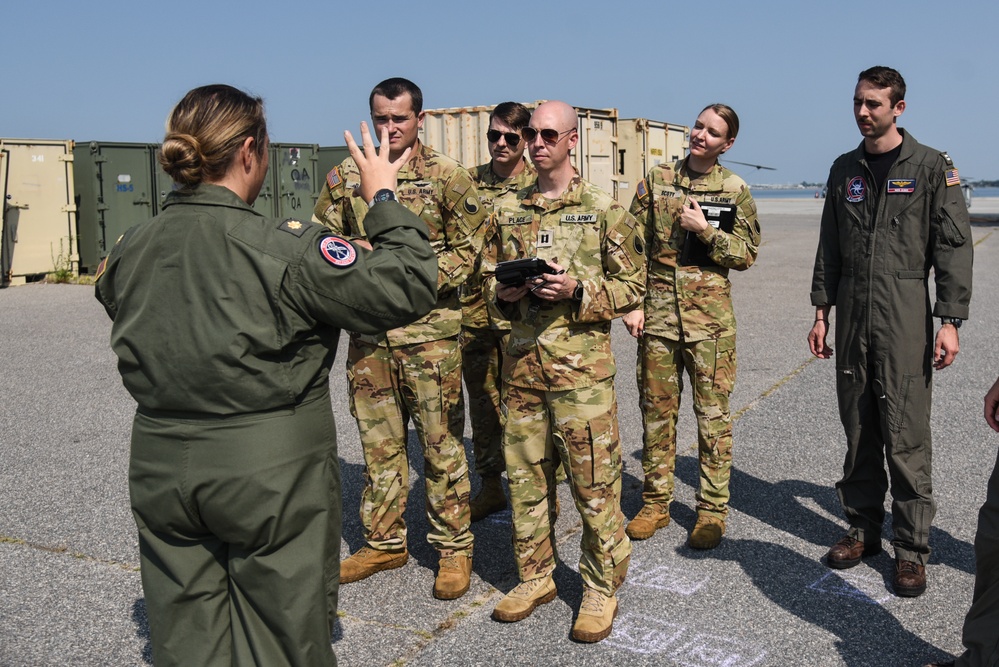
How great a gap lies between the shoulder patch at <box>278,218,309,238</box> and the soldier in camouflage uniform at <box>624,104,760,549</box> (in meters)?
2.67

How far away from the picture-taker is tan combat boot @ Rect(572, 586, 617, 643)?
3.87 m

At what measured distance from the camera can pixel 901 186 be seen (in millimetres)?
4395

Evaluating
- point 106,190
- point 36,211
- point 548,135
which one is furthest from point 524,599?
point 106,190

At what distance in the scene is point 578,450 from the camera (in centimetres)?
397

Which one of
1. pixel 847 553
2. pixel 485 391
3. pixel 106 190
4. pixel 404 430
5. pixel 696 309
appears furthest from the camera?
pixel 106 190

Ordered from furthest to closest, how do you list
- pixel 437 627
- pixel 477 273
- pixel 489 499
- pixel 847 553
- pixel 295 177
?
pixel 295 177
pixel 489 499
pixel 477 273
pixel 847 553
pixel 437 627

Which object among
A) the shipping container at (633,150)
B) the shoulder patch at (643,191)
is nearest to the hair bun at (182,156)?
the shoulder patch at (643,191)

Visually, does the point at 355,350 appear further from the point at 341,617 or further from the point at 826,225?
the point at 826,225

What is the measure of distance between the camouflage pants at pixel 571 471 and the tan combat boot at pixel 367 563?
2.44ft

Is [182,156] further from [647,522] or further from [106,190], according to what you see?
[106,190]

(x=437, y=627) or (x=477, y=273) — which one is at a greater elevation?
(x=477, y=273)

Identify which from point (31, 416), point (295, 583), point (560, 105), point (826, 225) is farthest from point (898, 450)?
point (31, 416)

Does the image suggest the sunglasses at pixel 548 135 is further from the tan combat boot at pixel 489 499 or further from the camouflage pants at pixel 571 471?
the tan combat boot at pixel 489 499

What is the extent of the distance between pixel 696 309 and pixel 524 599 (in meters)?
1.75
